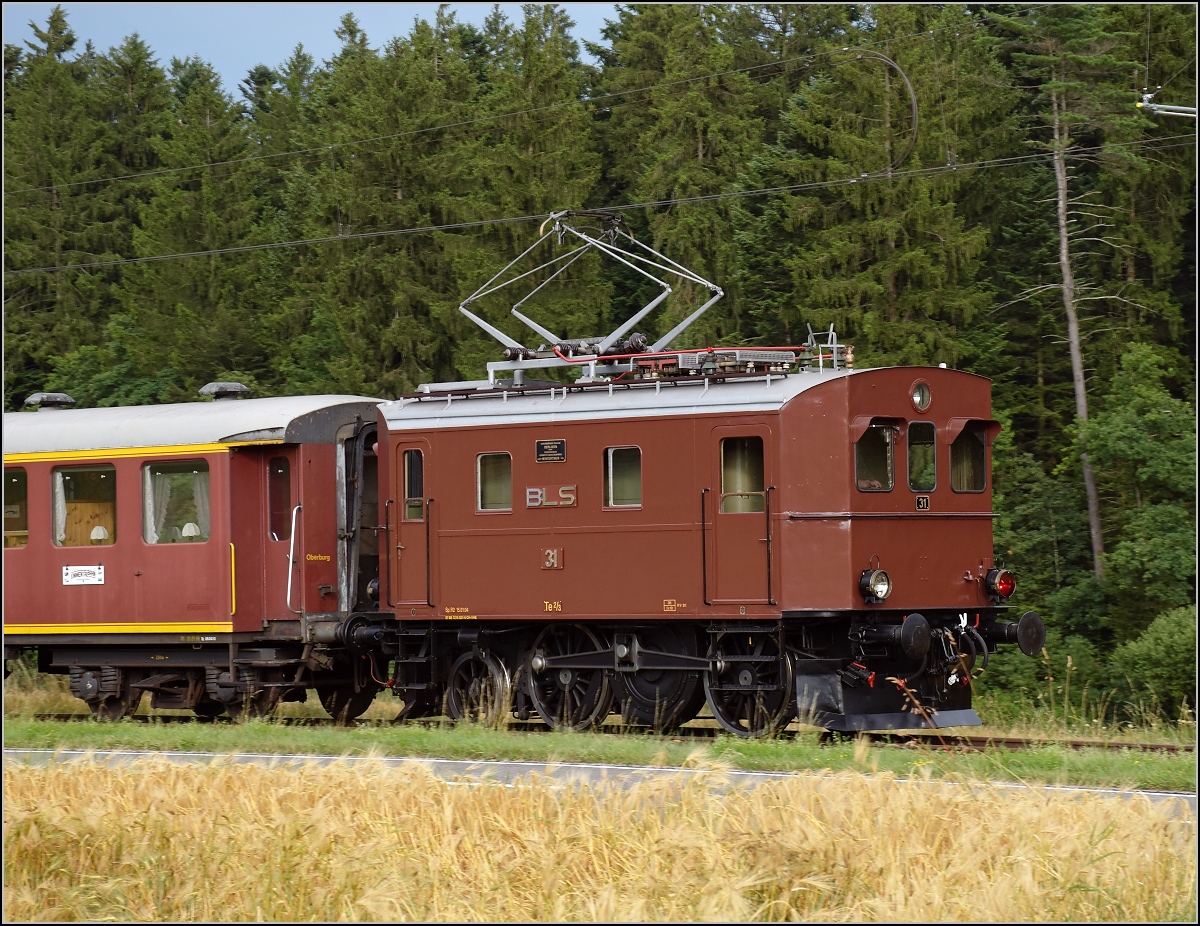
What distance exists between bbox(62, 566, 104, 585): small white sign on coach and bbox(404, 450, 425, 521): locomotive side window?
4.08 meters

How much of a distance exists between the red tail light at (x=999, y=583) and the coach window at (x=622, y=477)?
367cm

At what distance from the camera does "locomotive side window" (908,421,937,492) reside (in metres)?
17.4

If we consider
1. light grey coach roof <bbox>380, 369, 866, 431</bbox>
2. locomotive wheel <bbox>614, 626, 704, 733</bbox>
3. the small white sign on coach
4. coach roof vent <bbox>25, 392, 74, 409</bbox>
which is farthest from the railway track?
coach roof vent <bbox>25, 392, 74, 409</bbox>

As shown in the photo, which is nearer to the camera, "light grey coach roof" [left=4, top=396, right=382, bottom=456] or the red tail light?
the red tail light

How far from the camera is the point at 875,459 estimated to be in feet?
56.1

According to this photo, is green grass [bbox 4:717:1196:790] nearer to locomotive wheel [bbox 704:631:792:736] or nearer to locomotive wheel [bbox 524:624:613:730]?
locomotive wheel [bbox 704:631:792:736]

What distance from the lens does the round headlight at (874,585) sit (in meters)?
16.6

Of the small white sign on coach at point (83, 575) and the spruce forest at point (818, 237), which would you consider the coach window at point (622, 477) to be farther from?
the spruce forest at point (818, 237)

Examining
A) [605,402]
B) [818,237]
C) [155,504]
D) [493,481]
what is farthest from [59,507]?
[818,237]

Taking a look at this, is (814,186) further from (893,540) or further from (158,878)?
(158,878)

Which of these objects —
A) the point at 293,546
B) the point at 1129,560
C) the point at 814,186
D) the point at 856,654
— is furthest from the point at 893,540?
the point at 814,186

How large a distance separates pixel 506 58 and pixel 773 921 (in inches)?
1637

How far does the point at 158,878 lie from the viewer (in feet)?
33.2

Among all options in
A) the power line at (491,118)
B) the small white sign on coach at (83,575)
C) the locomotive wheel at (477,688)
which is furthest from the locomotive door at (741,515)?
the power line at (491,118)
